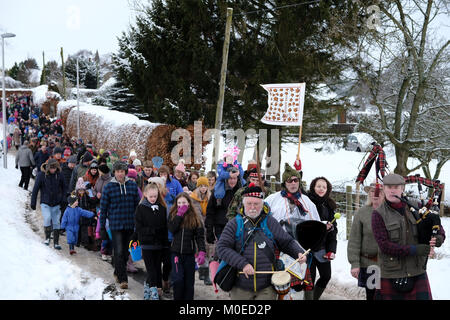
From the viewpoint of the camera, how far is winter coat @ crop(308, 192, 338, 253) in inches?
221

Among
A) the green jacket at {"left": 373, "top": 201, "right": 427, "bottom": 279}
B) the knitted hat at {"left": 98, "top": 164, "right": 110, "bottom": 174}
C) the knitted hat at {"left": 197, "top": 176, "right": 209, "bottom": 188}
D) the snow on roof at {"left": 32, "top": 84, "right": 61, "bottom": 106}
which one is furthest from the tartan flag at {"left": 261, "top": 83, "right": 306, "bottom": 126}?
the snow on roof at {"left": 32, "top": 84, "right": 61, "bottom": 106}

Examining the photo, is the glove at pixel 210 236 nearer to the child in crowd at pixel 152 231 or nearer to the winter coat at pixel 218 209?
the winter coat at pixel 218 209

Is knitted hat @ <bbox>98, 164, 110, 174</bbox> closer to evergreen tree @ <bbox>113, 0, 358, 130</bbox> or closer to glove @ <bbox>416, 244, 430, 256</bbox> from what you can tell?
glove @ <bbox>416, 244, 430, 256</bbox>

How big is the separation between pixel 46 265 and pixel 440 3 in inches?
590

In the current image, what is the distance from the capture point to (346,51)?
1650 centimetres

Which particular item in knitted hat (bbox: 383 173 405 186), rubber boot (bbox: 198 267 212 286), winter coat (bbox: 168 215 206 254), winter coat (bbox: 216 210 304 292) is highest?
knitted hat (bbox: 383 173 405 186)

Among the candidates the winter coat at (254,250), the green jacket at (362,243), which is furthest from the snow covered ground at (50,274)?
the winter coat at (254,250)

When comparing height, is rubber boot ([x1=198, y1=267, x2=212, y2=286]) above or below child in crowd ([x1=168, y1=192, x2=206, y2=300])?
below

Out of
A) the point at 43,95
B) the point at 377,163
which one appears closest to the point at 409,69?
the point at 377,163

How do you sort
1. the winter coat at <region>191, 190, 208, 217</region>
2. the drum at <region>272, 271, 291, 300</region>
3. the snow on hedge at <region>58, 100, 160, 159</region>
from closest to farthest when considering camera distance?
the drum at <region>272, 271, 291, 300</region> → the winter coat at <region>191, 190, 208, 217</region> → the snow on hedge at <region>58, 100, 160, 159</region>

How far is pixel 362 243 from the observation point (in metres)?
4.88

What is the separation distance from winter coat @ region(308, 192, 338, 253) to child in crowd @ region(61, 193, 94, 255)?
467 cm
